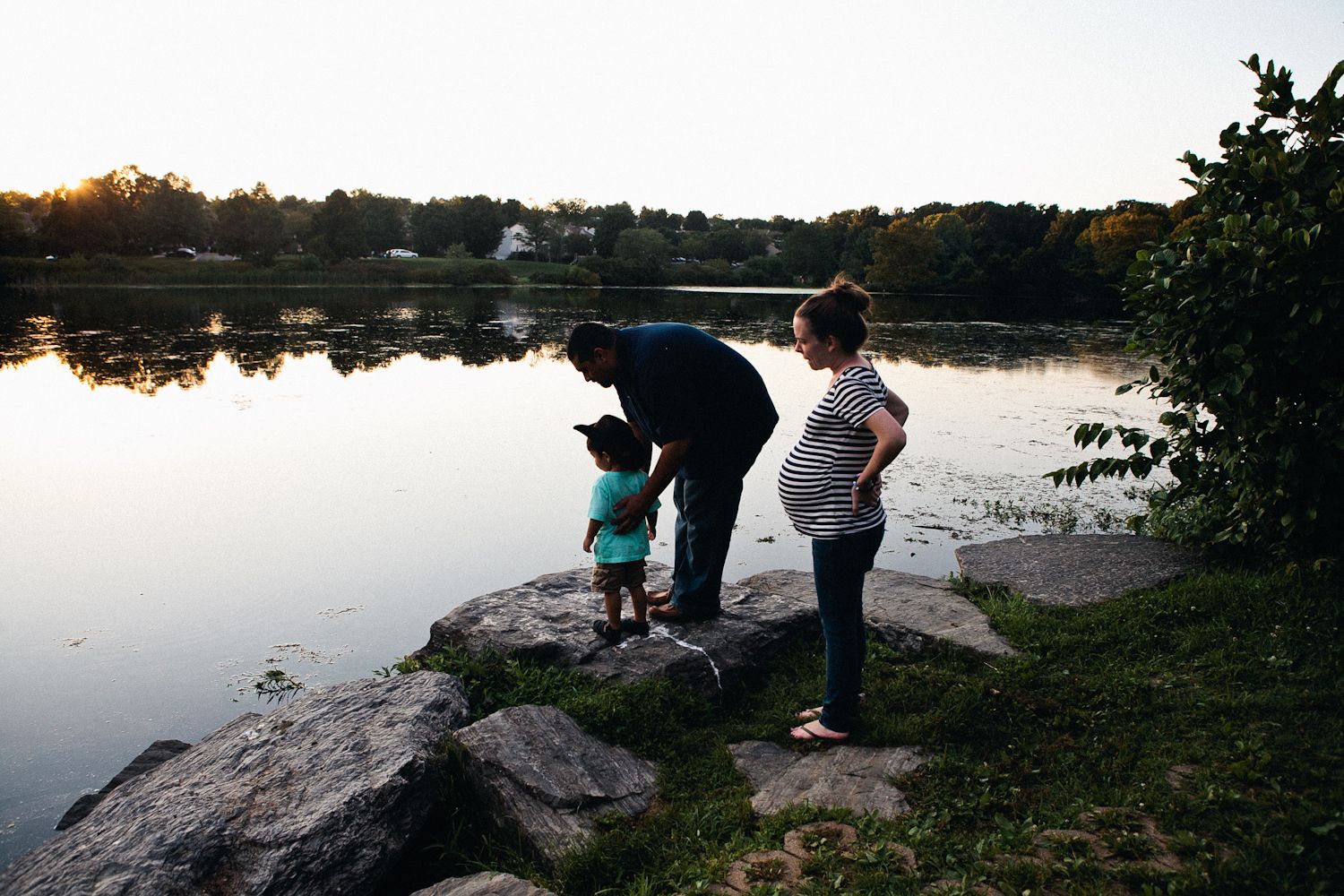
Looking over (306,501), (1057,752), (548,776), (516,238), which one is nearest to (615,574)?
(548,776)

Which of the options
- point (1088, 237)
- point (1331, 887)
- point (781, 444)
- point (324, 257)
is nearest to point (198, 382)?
point (781, 444)

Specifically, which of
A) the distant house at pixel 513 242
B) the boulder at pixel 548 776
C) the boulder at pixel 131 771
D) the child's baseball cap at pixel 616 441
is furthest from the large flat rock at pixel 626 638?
the distant house at pixel 513 242

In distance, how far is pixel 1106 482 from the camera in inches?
359

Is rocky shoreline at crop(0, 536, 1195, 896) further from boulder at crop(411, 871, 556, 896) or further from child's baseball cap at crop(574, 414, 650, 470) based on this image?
child's baseball cap at crop(574, 414, 650, 470)

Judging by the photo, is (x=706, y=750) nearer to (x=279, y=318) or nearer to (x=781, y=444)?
(x=781, y=444)

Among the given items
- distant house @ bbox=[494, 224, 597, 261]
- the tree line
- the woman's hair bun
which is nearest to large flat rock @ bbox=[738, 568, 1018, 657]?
the woman's hair bun

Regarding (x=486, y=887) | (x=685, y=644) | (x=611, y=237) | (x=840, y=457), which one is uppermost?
(x=611, y=237)

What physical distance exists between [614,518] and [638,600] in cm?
54

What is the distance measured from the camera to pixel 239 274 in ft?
154

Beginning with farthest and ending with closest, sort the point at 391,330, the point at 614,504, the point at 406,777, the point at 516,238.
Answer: the point at 516,238
the point at 391,330
the point at 614,504
the point at 406,777

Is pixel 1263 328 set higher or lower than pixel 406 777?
higher

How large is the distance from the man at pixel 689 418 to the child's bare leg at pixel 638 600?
212mm

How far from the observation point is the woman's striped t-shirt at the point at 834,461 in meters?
3.21

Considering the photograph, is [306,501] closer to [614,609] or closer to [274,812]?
[614,609]
